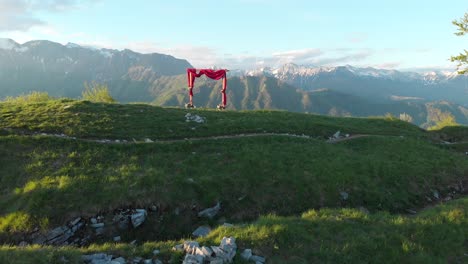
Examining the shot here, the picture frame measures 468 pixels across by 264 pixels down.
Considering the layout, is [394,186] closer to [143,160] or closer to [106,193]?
[143,160]

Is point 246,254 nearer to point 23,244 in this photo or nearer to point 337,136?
point 23,244

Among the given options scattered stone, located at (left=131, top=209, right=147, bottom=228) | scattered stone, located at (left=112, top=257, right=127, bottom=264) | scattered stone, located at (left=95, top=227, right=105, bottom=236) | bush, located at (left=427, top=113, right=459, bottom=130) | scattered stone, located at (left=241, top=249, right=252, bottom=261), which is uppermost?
scattered stone, located at (left=112, top=257, right=127, bottom=264)

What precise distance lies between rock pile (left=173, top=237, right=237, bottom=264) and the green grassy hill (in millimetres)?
497

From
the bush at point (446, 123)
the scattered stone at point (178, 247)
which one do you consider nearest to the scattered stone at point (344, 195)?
the scattered stone at point (178, 247)

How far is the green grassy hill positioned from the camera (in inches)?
568

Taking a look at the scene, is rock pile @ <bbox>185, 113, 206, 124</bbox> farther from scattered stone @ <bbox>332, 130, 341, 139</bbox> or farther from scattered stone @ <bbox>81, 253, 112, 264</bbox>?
scattered stone @ <bbox>81, 253, 112, 264</bbox>

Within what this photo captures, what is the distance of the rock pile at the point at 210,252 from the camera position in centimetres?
1199

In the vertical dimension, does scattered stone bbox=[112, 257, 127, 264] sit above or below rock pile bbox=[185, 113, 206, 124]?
below

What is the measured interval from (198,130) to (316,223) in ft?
60.6

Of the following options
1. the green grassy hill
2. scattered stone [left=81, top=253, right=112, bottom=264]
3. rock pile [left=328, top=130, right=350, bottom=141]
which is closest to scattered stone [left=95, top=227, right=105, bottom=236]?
the green grassy hill

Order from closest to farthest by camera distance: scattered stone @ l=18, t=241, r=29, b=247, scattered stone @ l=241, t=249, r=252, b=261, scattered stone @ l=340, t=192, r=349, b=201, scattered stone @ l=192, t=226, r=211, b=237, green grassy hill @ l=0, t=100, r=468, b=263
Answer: scattered stone @ l=241, t=249, r=252, b=261 < green grassy hill @ l=0, t=100, r=468, b=263 < scattered stone @ l=18, t=241, r=29, b=247 < scattered stone @ l=192, t=226, r=211, b=237 < scattered stone @ l=340, t=192, r=349, b=201

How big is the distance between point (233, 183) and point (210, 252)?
1066cm

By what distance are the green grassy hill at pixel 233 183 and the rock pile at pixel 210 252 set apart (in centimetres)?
50

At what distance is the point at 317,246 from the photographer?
14.0 metres
